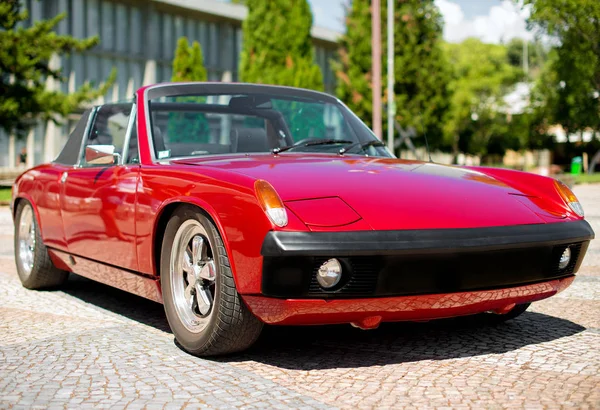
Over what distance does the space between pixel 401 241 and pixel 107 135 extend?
3298 mm

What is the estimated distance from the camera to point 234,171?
13.2 ft

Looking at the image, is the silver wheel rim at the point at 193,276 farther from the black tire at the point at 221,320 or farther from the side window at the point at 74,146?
the side window at the point at 74,146

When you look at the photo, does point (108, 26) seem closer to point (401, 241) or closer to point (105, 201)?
point (105, 201)

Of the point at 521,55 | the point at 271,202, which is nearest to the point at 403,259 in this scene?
the point at 271,202

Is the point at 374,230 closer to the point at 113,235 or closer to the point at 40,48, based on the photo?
the point at 113,235

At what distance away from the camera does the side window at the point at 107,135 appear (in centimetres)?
504

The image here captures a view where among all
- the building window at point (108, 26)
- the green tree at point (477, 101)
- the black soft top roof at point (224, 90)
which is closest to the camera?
the black soft top roof at point (224, 90)

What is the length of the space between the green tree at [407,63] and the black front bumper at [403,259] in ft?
100

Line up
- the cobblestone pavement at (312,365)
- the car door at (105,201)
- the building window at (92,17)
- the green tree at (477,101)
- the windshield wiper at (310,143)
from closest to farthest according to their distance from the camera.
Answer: the cobblestone pavement at (312,365) → the car door at (105,201) → the windshield wiper at (310,143) → the building window at (92,17) → the green tree at (477,101)

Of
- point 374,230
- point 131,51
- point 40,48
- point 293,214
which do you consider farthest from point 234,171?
point 131,51

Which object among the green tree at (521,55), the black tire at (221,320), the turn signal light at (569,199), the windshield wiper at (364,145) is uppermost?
the green tree at (521,55)

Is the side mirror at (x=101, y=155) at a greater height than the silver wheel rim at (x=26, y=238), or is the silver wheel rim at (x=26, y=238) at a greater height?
A: the side mirror at (x=101, y=155)

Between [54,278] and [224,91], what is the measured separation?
1930 mm

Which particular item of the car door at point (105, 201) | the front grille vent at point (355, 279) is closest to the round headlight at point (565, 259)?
the front grille vent at point (355, 279)
